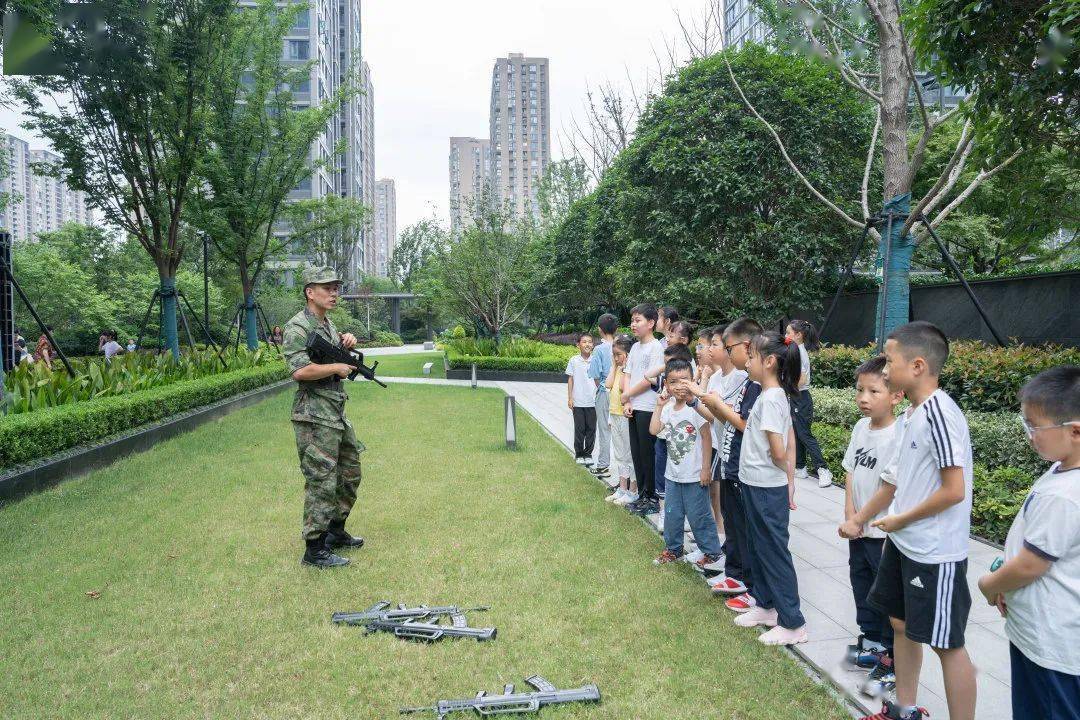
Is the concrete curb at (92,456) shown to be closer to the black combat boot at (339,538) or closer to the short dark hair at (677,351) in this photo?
the black combat boot at (339,538)

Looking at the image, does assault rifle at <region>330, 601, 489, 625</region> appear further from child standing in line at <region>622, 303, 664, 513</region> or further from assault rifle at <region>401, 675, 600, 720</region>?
child standing in line at <region>622, 303, 664, 513</region>

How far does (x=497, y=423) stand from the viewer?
40.5ft

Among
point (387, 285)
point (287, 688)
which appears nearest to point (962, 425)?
point (287, 688)

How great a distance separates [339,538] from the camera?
5.43 m

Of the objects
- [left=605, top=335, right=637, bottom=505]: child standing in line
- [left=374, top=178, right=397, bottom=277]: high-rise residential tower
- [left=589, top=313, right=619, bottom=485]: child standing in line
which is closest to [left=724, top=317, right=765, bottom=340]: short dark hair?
[left=605, top=335, right=637, bottom=505]: child standing in line

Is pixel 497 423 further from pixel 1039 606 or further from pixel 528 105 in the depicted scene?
pixel 528 105

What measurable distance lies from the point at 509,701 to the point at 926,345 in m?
2.31

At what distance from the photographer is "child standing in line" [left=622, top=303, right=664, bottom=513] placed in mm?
6238

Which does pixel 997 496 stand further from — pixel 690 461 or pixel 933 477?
pixel 933 477

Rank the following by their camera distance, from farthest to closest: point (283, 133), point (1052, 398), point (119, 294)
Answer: point (119, 294), point (283, 133), point (1052, 398)

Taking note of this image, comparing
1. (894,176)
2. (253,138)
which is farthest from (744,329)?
(253,138)

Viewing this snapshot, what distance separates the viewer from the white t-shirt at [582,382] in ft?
27.7

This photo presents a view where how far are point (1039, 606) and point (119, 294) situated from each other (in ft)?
115

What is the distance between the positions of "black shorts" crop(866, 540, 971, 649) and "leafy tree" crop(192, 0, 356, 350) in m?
16.8
